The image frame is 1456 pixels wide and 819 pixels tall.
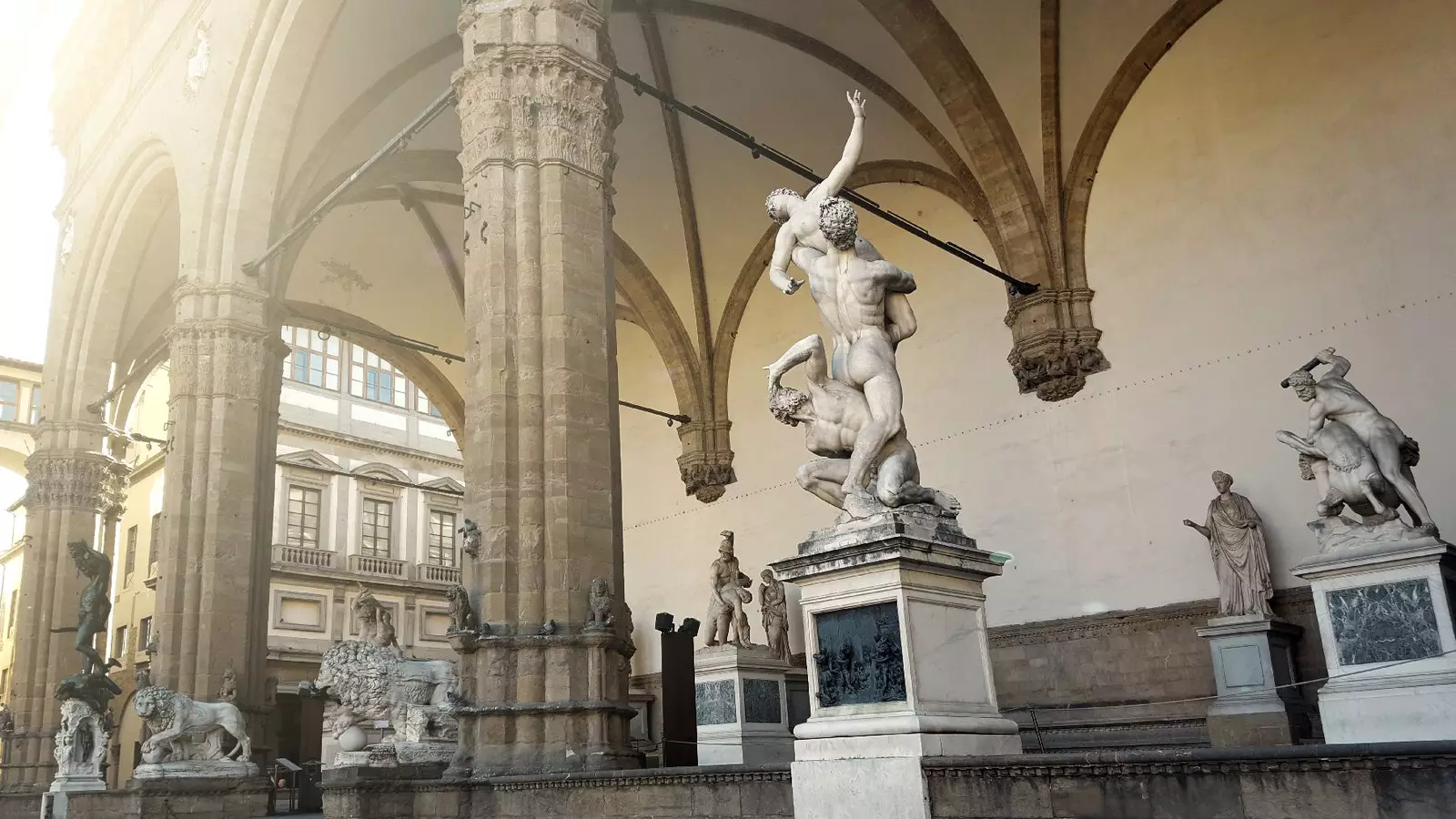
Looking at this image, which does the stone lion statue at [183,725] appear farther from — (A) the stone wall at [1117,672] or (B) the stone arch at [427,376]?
(B) the stone arch at [427,376]

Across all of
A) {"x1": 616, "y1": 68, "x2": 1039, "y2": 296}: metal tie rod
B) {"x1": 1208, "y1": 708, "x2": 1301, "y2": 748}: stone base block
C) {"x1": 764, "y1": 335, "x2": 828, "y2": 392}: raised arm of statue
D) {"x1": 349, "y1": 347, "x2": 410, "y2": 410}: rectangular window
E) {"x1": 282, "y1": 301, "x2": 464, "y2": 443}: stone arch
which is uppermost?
{"x1": 349, "y1": 347, "x2": 410, "y2": 410}: rectangular window

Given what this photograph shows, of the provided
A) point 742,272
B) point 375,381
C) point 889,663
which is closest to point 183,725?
point 889,663

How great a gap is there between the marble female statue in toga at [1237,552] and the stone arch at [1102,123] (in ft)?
11.8

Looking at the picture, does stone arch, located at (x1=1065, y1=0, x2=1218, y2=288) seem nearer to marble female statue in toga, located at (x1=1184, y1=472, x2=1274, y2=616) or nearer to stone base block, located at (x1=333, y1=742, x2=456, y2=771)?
marble female statue in toga, located at (x1=1184, y1=472, x2=1274, y2=616)

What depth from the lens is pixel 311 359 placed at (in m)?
27.9

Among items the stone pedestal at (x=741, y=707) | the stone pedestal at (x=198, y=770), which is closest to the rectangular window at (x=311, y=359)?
the stone pedestal at (x=198, y=770)

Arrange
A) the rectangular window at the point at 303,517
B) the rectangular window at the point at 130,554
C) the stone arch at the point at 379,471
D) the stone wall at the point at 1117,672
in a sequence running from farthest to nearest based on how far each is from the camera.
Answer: the stone arch at the point at 379,471 < the rectangular window at the point at 130,554 < the rectangular window at the point at 303,517 < the stone wall at the point at 1117,672

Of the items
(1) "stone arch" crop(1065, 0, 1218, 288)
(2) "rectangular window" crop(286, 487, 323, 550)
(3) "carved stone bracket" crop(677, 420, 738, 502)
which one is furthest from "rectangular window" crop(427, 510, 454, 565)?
(1) "stone arch" crop(1065, 0, 1218, 288)

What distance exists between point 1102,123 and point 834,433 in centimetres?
1077

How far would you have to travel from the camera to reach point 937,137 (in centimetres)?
1614

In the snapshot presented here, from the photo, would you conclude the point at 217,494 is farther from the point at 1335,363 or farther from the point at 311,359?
the point at 311,359

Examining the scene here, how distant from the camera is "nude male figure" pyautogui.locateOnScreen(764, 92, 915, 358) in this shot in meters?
Answer: 5.75

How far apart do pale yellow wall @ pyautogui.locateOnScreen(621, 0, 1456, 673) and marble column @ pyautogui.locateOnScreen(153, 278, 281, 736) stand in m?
8.70

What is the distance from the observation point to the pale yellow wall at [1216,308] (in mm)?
11906
